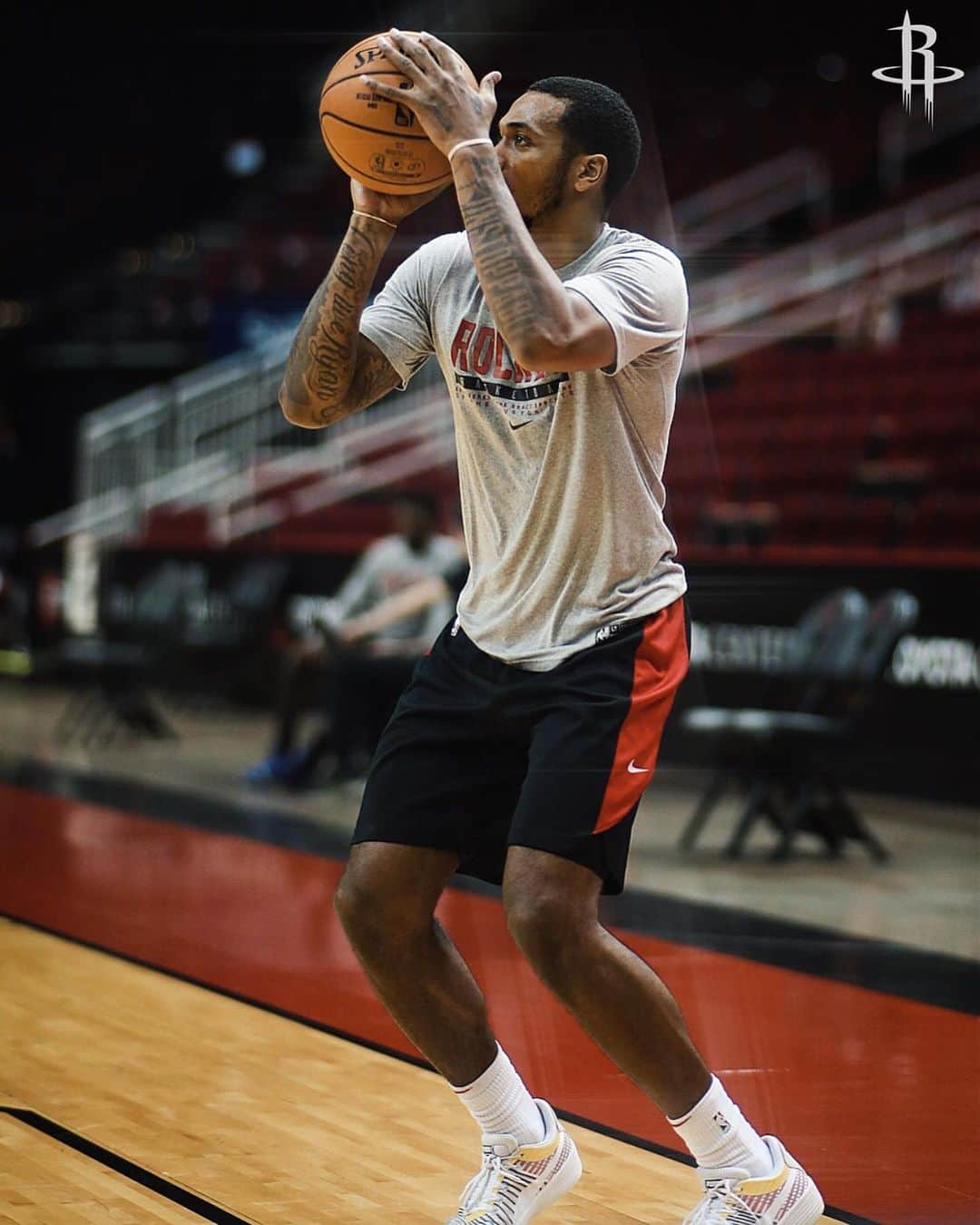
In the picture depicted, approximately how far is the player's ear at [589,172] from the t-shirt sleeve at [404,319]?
0.26 metres

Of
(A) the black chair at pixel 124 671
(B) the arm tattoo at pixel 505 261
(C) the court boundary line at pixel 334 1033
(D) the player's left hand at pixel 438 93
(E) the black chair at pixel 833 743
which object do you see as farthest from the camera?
(A) the black chair at pixel 124 671

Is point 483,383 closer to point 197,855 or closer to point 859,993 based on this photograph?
point 859,993

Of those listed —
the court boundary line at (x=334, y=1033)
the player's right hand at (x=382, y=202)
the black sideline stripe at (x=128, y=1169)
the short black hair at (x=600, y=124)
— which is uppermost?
the short black hair at (x=600, y=124)

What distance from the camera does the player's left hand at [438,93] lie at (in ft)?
7.61

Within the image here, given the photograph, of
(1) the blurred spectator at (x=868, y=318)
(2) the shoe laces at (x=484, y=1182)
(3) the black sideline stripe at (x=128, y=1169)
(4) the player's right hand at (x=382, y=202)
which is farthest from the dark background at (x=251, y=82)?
(3) the black sideline stripe at (x=128, y=1169)

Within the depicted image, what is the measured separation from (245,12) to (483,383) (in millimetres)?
2964

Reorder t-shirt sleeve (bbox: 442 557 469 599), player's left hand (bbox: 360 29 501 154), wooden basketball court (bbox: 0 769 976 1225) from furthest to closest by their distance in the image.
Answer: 1. t-shirt sleeve (bbox: 442 557 469 599)
2. wooden basketball court (bbox: 0 769 976 1225)
3. player's left hand (bbox: 360 29 501 154)

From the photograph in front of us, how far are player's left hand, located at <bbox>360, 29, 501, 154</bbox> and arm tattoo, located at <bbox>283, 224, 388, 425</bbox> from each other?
0.63 feet

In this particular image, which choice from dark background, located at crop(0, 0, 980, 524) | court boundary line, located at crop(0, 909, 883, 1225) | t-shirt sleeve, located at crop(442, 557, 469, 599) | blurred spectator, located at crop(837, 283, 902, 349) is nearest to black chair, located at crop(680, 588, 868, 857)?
t-shirt sleeve, located at crop(442, 557, 469, 599)

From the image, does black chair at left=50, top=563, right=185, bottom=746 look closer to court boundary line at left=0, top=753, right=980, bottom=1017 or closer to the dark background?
the dark background

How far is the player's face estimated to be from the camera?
2451 millimetres

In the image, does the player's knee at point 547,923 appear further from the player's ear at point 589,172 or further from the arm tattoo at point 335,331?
the player's ear at point 589,172

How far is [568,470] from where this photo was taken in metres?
2.42

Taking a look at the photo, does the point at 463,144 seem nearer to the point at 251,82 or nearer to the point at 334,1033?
the point at 334,1033
